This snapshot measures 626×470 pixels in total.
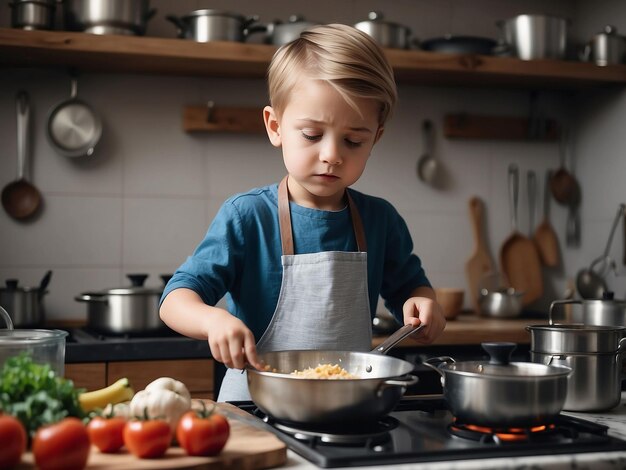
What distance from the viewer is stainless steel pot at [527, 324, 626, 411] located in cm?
121

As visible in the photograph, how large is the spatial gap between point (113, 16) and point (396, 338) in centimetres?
171

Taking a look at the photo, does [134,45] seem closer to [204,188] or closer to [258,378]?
[204,188]

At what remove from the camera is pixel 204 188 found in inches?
112

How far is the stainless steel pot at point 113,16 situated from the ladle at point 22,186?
1.15ft

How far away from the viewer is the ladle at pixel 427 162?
308 cm

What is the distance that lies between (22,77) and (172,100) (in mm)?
495

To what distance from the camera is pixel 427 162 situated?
308 cm

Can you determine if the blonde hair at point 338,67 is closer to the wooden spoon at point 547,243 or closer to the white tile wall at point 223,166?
the white tile wall at point 223,166

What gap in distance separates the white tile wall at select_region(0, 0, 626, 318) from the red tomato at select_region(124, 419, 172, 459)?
1968 millimetres

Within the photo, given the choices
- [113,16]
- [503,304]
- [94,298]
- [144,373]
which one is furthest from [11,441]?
[503,304]

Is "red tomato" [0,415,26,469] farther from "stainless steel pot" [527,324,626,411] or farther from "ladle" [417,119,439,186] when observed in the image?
"ladle" [417,119,439,186]

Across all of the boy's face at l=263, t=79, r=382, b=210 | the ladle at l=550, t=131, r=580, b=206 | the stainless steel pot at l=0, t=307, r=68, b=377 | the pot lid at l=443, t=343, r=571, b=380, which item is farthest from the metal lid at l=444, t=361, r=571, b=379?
the ladle at l=550, t=131, r=580, b=206

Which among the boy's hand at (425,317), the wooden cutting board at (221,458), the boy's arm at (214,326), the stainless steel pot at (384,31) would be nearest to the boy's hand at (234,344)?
the boy's arm at (214,326)

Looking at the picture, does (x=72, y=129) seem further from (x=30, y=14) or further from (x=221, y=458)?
(x=221, y=458)
